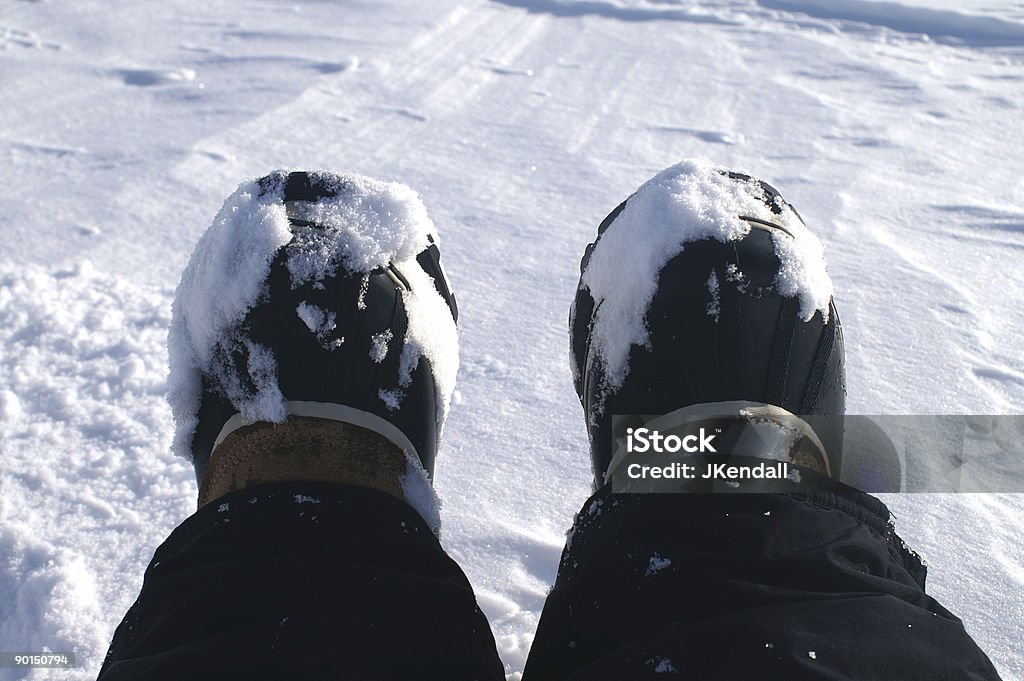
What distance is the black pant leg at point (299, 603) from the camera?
0.58 meters

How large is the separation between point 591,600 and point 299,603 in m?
0.22

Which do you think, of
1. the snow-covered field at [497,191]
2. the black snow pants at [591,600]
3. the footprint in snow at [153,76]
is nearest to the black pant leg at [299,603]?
the black snow pants at [591,600]

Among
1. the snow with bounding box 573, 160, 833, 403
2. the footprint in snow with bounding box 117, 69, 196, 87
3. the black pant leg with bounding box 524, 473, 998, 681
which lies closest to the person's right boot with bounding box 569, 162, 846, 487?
the snow with bounding box 573, 160, 833, 403

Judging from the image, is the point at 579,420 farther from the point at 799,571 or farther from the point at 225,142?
the point at 225,142

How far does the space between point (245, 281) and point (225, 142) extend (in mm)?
1103

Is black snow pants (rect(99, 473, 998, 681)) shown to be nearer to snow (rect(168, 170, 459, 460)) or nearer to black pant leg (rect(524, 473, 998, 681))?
black pant leg (rect(524, 473, 998, 681))

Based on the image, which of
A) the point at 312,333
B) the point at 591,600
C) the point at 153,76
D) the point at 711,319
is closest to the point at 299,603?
the point at 591,600

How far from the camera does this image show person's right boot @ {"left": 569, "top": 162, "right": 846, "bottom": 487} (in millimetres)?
911

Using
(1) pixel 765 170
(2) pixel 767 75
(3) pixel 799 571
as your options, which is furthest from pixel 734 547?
(2) pixel 767 75

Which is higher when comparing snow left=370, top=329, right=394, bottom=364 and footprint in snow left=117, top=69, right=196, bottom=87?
snow left=370, top=329, right=394, bottom=364

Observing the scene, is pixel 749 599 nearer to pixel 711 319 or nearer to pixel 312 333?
pixel 711 319

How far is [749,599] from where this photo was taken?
60 centimetres

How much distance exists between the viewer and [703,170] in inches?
40.1

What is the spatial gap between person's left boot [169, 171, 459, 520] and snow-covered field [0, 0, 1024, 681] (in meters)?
0.18
